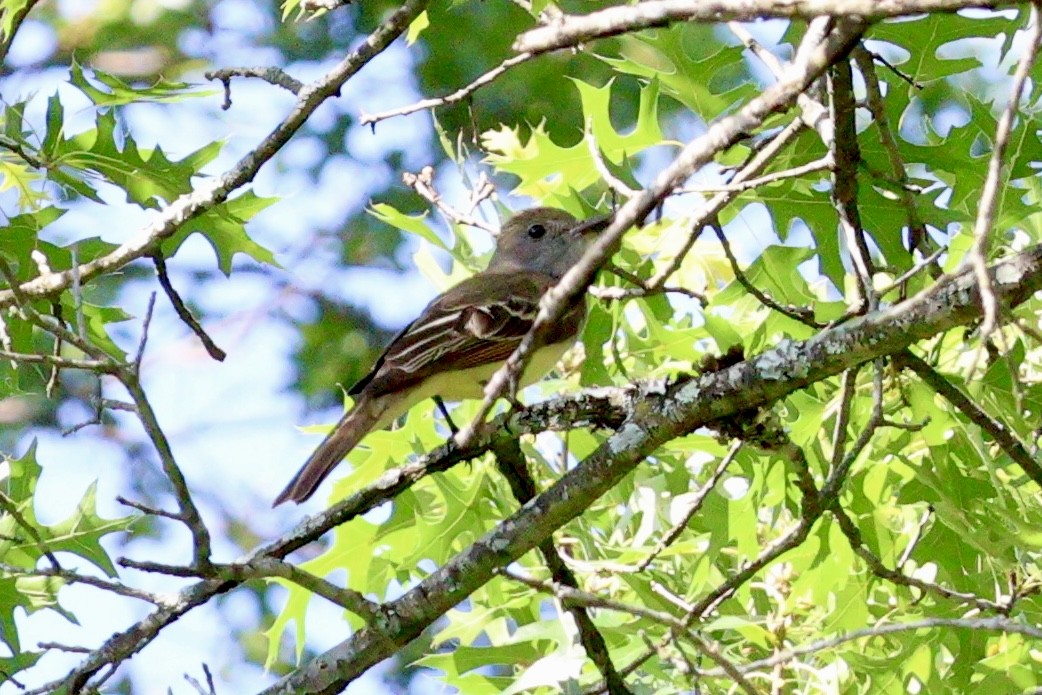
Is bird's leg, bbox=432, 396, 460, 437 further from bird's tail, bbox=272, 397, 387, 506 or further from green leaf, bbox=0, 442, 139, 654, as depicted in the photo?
green leaf, bbox=0, 442, 139, 654

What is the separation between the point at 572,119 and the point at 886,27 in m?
6.23

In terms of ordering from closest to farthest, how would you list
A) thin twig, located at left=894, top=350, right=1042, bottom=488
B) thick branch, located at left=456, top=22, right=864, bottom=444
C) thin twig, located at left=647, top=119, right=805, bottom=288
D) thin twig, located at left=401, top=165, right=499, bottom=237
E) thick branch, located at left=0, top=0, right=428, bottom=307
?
thick branch, located at left=456, top=22, right=864, bottom=444
thin twig, located at left=894, top=350, right=1042, bottom=488
thin twig, located at left=647, top=119, right=805, bottom=288
thick branch, located at left=0, top=0, right=428, bottom=307
thin twig, located at left=401, top=165, right=499, bottom=237

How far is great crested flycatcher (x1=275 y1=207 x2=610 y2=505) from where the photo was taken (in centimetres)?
404

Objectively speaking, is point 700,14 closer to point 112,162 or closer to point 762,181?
point 762,181

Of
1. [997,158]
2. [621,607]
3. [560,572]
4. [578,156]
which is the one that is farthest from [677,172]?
[578,156]

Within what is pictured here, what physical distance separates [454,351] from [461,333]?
6.3 inches

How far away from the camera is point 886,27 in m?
3.42

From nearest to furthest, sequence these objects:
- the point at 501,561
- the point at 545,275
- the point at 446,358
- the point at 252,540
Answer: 1. the point at 501,561
2. the point at 446,358
3. the point at 545,275
4. the point at 252,540

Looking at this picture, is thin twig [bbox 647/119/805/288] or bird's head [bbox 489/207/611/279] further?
bird's head [bbox 489/207/611/279]

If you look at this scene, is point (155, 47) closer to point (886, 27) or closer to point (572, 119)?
point (572, 119)

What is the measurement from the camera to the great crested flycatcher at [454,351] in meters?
4.04

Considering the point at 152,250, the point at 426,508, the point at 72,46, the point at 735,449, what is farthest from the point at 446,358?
the point at 72,46

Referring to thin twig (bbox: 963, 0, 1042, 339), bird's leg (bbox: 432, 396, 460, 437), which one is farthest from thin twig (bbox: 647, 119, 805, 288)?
thin twig (bbox: 963, 0, 1042, 339)

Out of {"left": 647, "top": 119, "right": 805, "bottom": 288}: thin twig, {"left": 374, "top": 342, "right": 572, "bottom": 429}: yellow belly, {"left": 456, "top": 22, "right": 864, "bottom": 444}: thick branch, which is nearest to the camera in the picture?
{"left": 456, "top": 22, "right": 864, "bottom": 444}: thick branch
